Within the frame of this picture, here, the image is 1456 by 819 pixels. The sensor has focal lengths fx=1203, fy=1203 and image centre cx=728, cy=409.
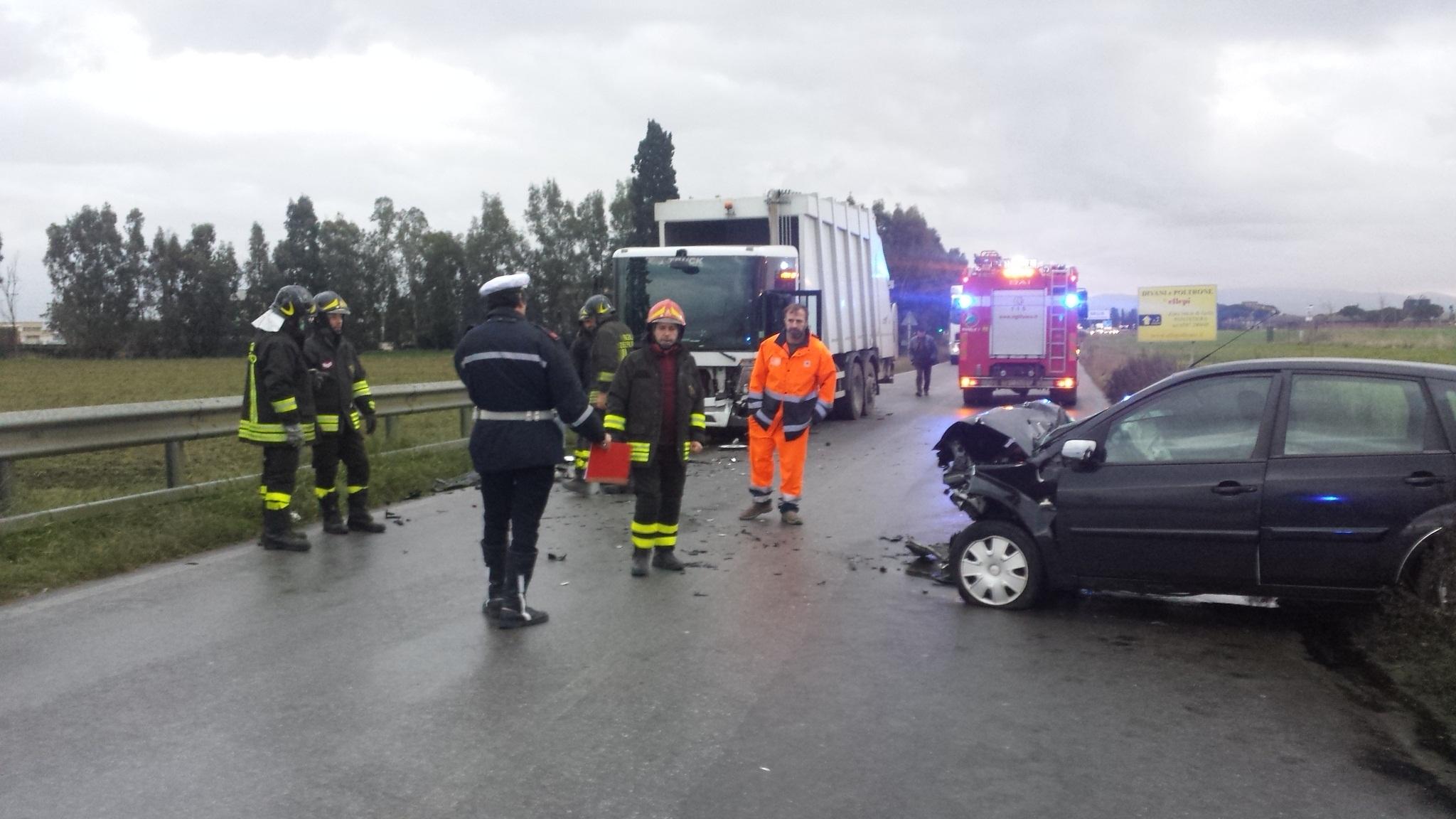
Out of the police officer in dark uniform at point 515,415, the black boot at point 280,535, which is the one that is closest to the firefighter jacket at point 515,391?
the police officer in dark uniform at point 515,415

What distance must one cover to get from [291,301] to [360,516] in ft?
6.15

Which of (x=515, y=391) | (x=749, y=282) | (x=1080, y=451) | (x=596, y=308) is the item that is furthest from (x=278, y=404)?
(x=749, y=282)

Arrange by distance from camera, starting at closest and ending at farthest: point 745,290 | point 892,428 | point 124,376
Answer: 1. point 745,290
2. point 892,428
3. point 124,376

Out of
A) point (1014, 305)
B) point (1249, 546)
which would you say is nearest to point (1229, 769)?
point (1249, 546)

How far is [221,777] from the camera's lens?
4250 millimetres

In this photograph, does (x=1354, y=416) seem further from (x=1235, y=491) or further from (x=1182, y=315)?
(x=1182, y=315)

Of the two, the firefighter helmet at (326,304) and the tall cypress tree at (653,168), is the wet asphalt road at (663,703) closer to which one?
the firefighter helmet at (326,304)

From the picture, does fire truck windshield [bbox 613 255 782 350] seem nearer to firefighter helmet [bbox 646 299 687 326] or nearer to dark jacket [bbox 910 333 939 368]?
firefighter helmet [bbox 646 299 687 326]

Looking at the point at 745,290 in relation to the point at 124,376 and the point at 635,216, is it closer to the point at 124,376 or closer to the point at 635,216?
the point at 124,376

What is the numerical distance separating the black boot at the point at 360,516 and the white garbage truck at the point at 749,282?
697cm

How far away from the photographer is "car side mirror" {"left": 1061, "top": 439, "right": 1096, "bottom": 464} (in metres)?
6.53

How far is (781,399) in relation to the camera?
1039 centimetres

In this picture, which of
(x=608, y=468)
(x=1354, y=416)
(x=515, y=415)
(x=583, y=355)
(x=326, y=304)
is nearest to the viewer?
(x=1354, y=416)

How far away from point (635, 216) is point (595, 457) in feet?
169
